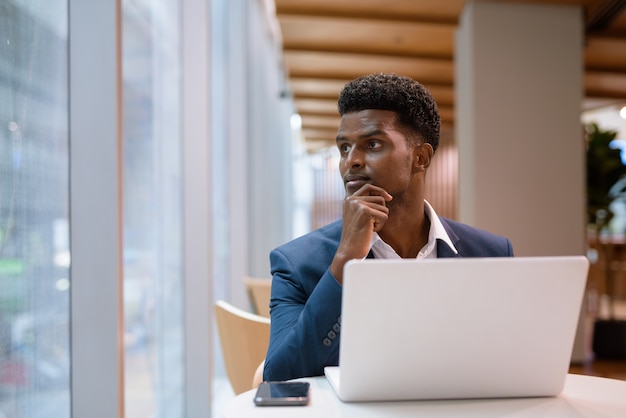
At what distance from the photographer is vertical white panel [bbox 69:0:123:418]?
1.92 m

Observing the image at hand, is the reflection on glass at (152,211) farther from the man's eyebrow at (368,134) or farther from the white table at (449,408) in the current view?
the white table at (449,408)

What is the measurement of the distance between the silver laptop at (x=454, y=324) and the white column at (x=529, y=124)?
197 inches

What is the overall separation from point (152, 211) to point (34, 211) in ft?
4.14

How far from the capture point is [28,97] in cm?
164

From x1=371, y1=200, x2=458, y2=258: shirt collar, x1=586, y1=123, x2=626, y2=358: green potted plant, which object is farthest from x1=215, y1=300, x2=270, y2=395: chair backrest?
x1=586, y1=123, x2=626, y2=358: green potted plant

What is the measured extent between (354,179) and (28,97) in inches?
32.6

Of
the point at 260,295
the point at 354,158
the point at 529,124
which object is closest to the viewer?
the point at 354,158

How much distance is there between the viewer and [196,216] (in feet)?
11.8

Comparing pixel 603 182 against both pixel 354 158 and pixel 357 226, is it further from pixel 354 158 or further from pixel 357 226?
pixel 357 226

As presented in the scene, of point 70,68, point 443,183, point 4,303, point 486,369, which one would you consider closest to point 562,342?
point 486,369

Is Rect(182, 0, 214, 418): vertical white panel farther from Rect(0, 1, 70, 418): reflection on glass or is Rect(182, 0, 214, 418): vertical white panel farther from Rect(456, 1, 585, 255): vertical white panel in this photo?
Rect(456, 1, 585, 255): vertical white panel

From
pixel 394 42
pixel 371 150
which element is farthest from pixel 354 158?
pixel 394 42

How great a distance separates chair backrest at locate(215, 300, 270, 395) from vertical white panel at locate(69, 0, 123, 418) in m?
0.39

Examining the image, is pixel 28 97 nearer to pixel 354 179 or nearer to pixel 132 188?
pixel 354 179
